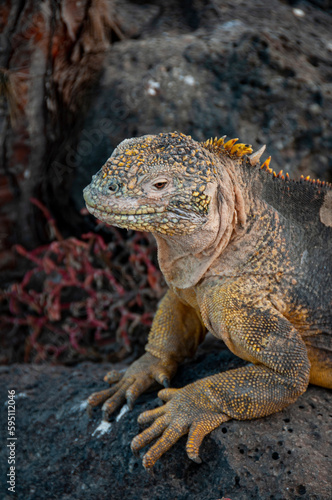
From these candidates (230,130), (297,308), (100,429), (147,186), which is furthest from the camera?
(230,130)

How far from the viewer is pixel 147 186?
102 inches

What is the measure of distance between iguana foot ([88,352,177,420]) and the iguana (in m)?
0.05

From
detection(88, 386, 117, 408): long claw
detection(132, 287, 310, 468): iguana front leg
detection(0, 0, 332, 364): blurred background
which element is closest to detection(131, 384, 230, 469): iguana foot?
detection(132, 287, 310, 468): iguana front leg

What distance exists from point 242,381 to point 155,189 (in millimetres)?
1116

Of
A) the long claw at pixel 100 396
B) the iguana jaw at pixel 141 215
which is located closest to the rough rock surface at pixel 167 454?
the long claw at pixel 100 396

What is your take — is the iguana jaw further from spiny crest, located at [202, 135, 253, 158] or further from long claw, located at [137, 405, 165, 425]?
long claw, located at [137, 405, 165, 425]

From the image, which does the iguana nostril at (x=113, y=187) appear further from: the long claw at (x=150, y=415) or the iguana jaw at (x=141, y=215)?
the long claw at (x=150, y=415)

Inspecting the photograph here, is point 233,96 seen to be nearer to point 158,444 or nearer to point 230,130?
point 230,130

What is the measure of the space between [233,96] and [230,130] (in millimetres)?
Result: 366

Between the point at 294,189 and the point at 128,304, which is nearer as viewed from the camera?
the point at 294,189

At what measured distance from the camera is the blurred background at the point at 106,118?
15.9 feet

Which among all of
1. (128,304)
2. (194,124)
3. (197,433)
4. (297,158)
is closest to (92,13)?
(194,124)

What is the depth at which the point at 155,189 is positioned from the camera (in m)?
2.59

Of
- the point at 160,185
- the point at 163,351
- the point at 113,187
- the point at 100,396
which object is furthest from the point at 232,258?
the point at 100,396
